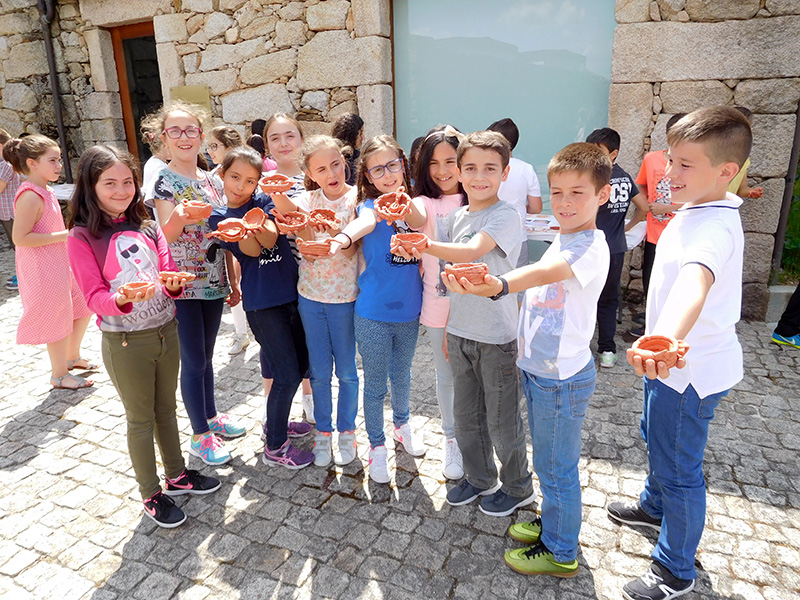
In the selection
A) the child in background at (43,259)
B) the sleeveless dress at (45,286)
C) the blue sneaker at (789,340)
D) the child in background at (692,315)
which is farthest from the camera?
the blue sneaker at (789,340)

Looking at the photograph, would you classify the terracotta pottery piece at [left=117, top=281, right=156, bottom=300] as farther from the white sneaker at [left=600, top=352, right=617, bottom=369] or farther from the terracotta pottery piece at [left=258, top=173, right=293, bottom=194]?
the white sneaker at [left=600, top=352, right=617, bottom=369]

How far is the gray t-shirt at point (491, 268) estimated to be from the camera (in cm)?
221

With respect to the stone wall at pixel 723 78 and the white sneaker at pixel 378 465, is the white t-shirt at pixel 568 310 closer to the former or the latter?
the white sneaker at pixel 378 465

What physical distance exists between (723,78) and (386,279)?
410cm

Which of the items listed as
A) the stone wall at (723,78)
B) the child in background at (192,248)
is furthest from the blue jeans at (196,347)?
the stone wall at (723,78)

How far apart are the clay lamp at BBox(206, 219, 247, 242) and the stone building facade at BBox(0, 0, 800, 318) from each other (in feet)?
13.0

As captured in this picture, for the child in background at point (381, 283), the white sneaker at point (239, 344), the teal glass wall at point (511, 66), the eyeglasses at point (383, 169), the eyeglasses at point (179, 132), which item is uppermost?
the teal glass wall at point (511, 66)

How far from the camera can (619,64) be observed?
5020 millimetres

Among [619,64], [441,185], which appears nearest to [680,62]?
[619,64]

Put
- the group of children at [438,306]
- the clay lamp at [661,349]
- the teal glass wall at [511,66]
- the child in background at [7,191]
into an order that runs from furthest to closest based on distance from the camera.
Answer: the child in background at [7,191]
the teal glass wall at [511,66]
the group of children at [438,306]
the clay lamp at [661,349]

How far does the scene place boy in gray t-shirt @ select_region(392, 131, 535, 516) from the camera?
220 centimetres

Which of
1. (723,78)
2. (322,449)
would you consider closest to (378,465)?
(322,449)

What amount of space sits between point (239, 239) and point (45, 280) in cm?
243

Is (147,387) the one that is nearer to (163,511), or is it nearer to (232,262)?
(163,511)
